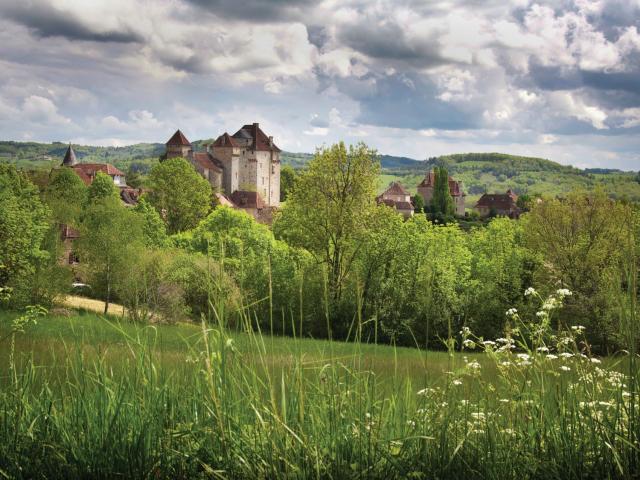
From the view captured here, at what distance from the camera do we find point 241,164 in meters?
113

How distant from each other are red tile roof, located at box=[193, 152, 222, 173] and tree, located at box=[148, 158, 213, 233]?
35382 millimetres

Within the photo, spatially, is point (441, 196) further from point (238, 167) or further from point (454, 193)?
point (238, 167)

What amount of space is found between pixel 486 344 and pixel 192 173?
6641cm

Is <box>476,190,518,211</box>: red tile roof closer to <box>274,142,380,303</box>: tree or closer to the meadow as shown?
<box>274,142,380,303</box>: tree

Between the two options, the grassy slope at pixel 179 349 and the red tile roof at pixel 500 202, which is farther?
the red tile roof at pixel 500 202

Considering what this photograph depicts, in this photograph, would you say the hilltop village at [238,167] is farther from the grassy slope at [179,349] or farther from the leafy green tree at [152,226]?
the grassy slope at [179,349]

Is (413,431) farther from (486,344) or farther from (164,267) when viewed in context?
(164,267)

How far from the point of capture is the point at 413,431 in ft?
11.1

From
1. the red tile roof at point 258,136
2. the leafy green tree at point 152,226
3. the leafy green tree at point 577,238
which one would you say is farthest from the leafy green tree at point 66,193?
the red tile roof at point 258,136

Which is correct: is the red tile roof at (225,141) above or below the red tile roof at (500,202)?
above

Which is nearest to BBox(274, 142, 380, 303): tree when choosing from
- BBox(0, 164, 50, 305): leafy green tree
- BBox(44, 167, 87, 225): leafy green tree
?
BBox(0, 164, 50, 305): leafy green tree

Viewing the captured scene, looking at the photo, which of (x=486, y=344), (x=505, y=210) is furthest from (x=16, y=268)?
(x=505, y=210)

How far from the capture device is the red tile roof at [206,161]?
105300mm

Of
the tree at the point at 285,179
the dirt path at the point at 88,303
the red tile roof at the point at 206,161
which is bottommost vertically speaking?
the dirt path at the point at 88,303
